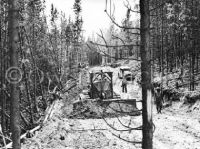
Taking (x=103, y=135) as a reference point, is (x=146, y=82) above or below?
above

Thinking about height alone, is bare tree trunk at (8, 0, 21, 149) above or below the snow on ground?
above

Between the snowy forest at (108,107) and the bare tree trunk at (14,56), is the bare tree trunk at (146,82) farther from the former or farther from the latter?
the bare tree trunk at (14,56)

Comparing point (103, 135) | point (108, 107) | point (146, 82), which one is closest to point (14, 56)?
point (146, 82)

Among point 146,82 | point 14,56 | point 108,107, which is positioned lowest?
point 108,107

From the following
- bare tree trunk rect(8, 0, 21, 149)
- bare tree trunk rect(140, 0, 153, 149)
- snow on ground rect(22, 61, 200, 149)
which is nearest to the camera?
bare tree trunk rect(140, 0, 153, 149)

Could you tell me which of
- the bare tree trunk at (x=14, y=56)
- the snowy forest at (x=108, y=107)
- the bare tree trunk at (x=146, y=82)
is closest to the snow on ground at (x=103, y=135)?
the snowy forest at (x=108, y=107)

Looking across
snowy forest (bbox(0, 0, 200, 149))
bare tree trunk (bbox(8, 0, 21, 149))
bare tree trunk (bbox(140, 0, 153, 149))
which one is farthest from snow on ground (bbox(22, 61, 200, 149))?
bare tree trunk (bbox(140, 0, 153, 149))

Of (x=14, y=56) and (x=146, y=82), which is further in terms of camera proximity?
(x=14, y=56)

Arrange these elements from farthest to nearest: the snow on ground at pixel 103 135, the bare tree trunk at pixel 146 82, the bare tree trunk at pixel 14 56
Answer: the snow on ground at pixel 103 135 < the bare tree trunk at pixel 14 56 < the bare tree trunk at pixel 146 82

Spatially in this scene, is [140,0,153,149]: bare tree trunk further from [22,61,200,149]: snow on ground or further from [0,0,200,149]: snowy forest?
[22,61,200,149]: snow on ground

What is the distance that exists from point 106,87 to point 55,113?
Result: 426cm

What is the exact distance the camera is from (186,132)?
511 inches

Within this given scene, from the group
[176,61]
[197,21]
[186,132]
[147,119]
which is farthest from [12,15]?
[176,61]

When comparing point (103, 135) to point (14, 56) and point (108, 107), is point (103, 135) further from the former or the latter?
point (14, 56)
